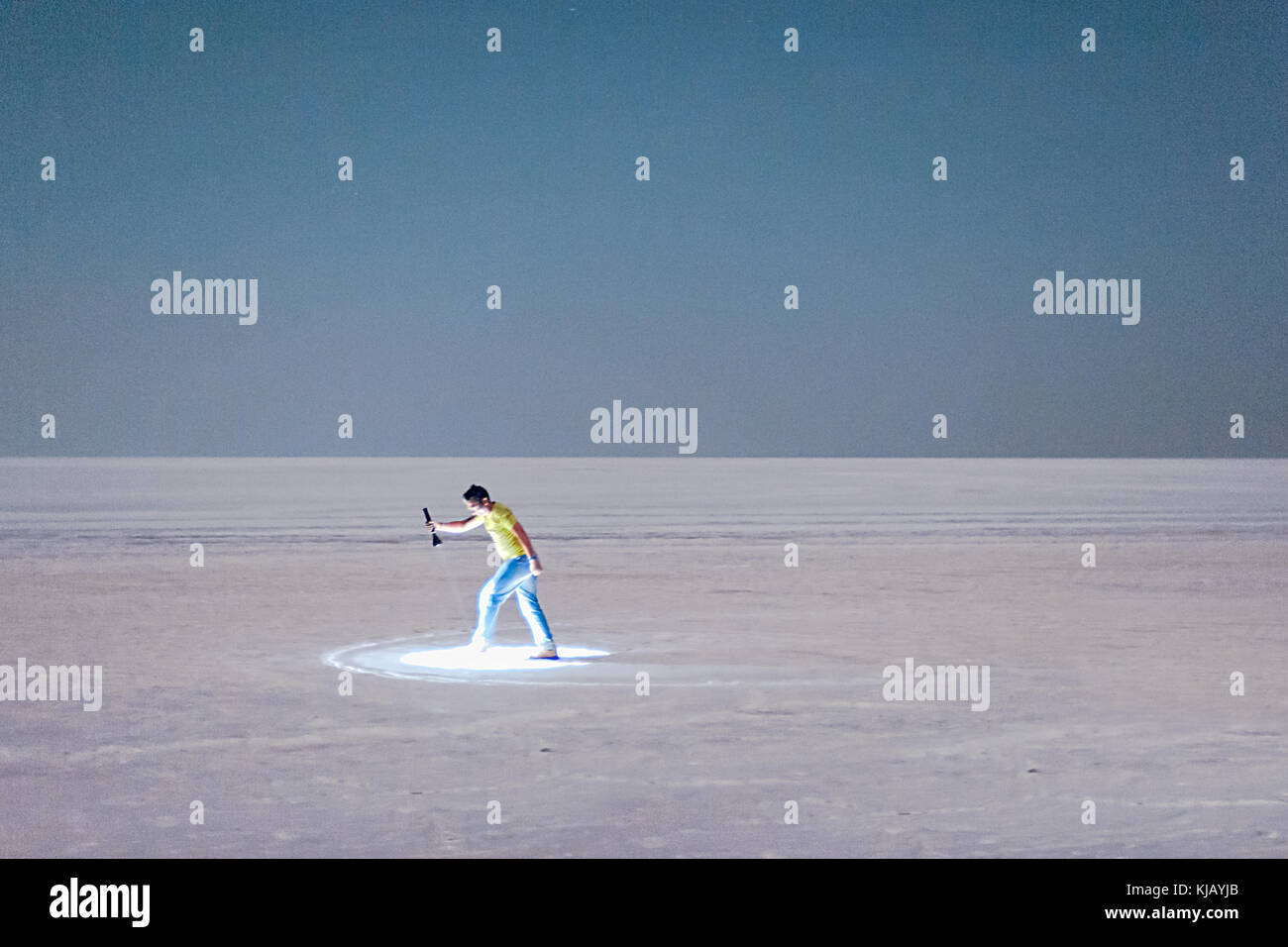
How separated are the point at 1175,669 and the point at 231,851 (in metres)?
8.74

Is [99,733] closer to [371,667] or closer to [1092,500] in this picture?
[371,667]

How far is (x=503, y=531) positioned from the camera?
12.7 meters

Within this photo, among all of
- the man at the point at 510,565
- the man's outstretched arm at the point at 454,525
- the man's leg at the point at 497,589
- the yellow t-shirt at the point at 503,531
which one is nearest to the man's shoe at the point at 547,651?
the man at the point at 510,565

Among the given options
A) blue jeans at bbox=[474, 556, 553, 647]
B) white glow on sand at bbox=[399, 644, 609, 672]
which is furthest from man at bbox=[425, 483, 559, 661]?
white glow on sand at bbox=[399, 644, 609, 672]

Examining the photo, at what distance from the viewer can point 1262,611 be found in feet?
55.6

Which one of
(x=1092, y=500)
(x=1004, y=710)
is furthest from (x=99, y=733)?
(x=1092, y=500)

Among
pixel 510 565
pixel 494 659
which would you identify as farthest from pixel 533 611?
pixel 494 659

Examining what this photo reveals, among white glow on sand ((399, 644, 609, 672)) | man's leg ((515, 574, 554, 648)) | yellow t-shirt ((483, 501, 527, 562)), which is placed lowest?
white glow on sand ((399, 644, 609, 672))

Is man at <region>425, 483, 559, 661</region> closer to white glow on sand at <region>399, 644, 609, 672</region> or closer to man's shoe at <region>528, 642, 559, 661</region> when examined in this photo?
man's shoe at <region>528, 642, 559, 661</region>

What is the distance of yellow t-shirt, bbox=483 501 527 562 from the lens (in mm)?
12672

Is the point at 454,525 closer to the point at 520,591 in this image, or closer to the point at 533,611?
the point at 520,591

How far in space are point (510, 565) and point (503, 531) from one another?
11.9 inches

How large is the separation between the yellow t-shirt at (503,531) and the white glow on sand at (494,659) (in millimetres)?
933
